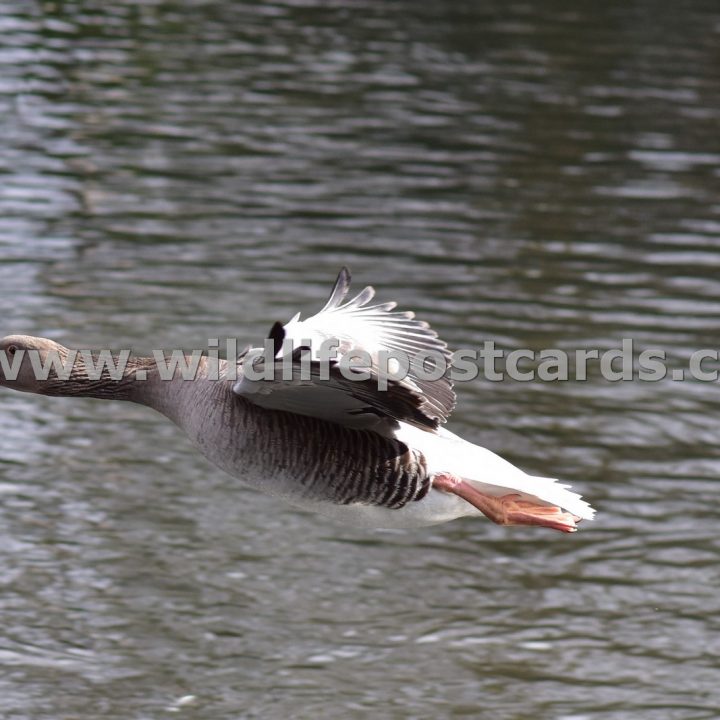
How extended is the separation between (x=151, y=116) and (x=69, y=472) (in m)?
8.31

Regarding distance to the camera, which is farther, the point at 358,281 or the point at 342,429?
the point at 358,281

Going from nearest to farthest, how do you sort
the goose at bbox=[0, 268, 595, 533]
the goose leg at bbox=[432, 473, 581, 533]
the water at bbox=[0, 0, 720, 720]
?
1. the goose at bbox=[0, 268, 595, 533]
2. the goose leg at bbox=[432, 473, 581, 533]
3. the water at bbox=[0, 0, 720, 720]

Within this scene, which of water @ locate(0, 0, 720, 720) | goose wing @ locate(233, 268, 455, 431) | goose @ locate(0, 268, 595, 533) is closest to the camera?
goose wing @ locate(233, 268, 455, 431)

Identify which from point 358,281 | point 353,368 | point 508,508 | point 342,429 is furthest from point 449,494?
point 358,281

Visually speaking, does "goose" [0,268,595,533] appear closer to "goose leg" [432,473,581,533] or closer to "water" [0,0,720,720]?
"goose leg" [432,473,581,533]

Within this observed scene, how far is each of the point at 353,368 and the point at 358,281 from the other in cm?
703

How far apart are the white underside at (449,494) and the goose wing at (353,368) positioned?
5.7 inches

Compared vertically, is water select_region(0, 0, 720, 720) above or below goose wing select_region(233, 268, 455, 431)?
below

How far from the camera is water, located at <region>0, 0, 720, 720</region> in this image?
7.28m

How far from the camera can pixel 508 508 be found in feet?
19.2

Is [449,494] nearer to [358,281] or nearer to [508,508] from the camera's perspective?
[508,508]

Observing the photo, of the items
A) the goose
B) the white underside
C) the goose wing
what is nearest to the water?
the white underside

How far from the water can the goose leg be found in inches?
58.5

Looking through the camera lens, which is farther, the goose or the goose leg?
the goose leg
